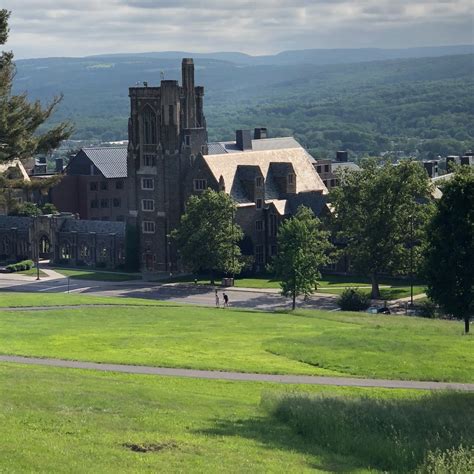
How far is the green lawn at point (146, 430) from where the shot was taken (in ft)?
96.3

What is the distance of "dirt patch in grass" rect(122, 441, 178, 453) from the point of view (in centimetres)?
3070

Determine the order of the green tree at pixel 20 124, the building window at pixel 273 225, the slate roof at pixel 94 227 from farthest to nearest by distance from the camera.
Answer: the slate roof at pixel 94 227, the building window at pixel 273 225, the green tree at pixel 20 124

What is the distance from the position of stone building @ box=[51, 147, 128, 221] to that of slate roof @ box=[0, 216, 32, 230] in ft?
56.4

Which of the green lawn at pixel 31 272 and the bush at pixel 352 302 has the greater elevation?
the green lawn at pixel 31 272

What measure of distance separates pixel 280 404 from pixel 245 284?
218 feet

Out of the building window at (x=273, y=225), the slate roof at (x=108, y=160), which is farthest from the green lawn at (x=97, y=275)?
the slate roof at (x=108, y=160)

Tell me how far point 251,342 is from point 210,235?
44.5 m

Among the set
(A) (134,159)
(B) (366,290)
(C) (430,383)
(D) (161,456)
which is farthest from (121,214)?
(D) (161,456)

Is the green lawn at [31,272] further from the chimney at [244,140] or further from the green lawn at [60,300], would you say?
the chimney at [244,140]

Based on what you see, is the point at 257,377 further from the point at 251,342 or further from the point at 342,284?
the point at 342,284

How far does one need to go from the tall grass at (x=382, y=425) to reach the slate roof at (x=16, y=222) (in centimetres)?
9030

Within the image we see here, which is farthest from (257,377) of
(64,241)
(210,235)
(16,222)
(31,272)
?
(16,222)

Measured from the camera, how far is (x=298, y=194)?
116188mm

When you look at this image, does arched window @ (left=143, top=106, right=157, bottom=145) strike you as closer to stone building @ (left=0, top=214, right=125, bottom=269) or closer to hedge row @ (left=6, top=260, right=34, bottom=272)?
stone building @ (left=0, top=214, right=125, bottom=269)
